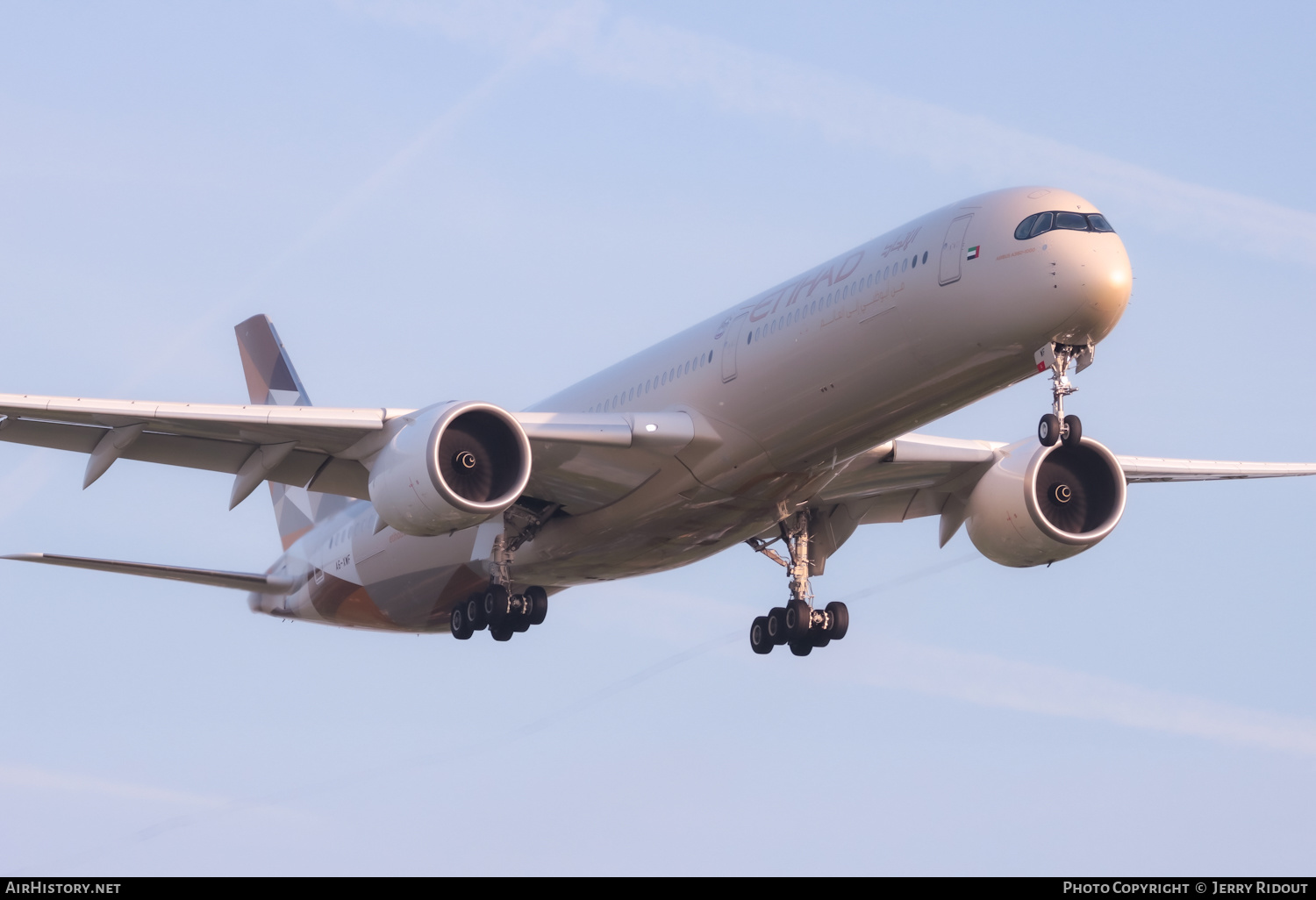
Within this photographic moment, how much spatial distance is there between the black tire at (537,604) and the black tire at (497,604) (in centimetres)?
65

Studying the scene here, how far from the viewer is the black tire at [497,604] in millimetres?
28719

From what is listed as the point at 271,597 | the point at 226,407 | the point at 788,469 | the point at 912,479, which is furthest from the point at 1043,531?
the point at 271,597

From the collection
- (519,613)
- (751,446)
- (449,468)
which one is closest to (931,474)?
(751,446)

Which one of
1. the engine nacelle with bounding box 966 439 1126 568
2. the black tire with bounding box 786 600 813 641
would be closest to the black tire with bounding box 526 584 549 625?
the black tire with bounding box 786 600 813 641

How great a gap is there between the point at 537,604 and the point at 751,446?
6.10m

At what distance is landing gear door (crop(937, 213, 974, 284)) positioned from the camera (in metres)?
22.9

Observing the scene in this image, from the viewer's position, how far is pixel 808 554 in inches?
1187

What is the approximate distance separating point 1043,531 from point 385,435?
1117 centimetres

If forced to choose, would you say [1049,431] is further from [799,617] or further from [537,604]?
[537,604]

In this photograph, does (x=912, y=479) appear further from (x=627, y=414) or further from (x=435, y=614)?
(x=435, y=614)

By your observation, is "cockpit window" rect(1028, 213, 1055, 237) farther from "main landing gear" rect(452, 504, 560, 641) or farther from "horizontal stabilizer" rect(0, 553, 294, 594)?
"horizontal stabilizer" rect(0, 553, 294, 594)

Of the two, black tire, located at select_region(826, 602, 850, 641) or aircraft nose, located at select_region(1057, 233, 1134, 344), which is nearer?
aircraft nose, located at select_region(1057, 233, 1134, 344)

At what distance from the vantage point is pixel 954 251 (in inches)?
908

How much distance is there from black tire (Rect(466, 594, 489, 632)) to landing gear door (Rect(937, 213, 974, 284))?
10.7 m
